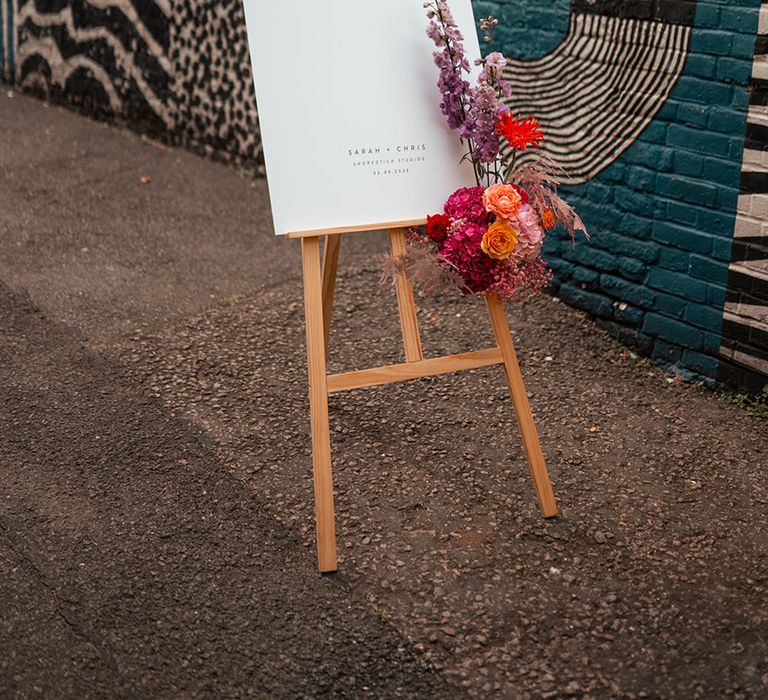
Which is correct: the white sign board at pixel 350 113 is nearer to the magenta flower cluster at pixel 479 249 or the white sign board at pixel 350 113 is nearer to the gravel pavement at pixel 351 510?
the magenta flower cluster at pixel 479 249

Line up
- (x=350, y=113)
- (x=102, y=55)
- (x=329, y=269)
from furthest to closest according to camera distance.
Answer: (x=102, y=55)
(x=329, y=269)
(x=350, y=113)

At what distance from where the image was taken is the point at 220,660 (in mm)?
2732

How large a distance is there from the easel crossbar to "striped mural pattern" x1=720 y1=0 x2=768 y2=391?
129 centimetres

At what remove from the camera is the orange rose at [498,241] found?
115 inches

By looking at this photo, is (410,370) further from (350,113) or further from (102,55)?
(102,55)

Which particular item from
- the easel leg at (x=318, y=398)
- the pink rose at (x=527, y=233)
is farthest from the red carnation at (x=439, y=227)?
the easel leg at (x=318, y=398)

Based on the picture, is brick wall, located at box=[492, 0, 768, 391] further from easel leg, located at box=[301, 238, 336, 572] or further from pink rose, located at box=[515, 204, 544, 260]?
easel leg, located at box=[301, 238, 336, 572]

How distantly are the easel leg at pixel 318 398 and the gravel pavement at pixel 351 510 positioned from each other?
0.16m

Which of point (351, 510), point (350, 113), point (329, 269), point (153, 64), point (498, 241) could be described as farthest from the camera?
point (153, 64)

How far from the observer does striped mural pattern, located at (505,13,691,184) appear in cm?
407

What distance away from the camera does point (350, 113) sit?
119 inches

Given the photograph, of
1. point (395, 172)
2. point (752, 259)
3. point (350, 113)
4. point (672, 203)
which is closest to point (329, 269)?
point (395, 172)

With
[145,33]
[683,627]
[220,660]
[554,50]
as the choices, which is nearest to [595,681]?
[683,627]

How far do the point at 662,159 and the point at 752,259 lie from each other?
1.94 feet
